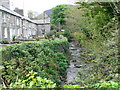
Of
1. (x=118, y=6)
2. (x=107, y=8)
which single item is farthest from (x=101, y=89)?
(x=107, y=8)

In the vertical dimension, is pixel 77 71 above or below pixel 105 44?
below

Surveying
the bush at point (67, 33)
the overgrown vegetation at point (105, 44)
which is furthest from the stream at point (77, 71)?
the bush at point (67, 33)

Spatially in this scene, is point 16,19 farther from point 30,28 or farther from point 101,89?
point 101,89

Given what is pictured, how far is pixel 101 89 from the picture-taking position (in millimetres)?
1431

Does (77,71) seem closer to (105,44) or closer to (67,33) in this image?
(105,44)

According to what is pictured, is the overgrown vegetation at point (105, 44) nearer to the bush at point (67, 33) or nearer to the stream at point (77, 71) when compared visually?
the stream at point (77, 71)

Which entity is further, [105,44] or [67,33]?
[67,33]

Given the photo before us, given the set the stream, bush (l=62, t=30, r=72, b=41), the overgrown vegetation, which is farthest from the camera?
bush (l=62, t=30, r=72, b=41)

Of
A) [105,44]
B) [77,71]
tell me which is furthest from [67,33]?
[105,44]

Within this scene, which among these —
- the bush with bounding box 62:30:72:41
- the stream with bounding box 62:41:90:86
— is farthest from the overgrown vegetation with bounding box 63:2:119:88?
the bush with bounding box 62:30:72:41

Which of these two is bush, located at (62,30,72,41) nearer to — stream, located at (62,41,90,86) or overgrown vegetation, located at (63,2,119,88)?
stream, located at (62,41,90,86)

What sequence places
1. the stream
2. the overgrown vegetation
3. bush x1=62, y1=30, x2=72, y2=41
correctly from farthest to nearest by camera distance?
bush x1=62, y1=30, x2=72, y2=41 → the stream → the overgrown vegetation

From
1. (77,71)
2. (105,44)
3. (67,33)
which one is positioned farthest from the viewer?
(67,33)

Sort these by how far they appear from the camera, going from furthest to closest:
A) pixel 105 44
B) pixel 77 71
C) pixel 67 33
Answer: pixel 67 33, pixel 77 71, pixel 105 44
